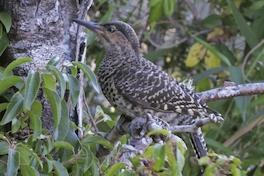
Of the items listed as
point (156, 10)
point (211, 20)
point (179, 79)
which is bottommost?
point (179, 79)

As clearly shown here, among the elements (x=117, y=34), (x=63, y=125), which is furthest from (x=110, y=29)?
(x=63, y=125)

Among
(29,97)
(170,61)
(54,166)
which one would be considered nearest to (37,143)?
(54,166)

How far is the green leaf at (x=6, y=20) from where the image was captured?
1537 mm

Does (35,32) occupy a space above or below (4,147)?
above

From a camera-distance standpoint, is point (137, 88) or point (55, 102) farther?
point (137, 88)

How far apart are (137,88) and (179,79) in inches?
49.6

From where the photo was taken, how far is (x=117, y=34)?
7.15 ft

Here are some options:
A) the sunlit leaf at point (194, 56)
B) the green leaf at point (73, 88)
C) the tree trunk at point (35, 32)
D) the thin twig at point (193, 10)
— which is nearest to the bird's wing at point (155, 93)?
the tree trunk at point (35, 32)

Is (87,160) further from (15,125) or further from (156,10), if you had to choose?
(156,10)

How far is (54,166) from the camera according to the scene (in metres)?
1.34

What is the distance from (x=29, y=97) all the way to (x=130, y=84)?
86 centimetres

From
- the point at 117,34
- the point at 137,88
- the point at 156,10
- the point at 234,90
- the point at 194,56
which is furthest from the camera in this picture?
the point at 194,56

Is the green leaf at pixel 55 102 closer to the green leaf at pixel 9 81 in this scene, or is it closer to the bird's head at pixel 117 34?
the green leaf at pixel 9 81

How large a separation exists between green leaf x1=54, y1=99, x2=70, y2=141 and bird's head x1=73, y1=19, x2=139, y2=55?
74cm
